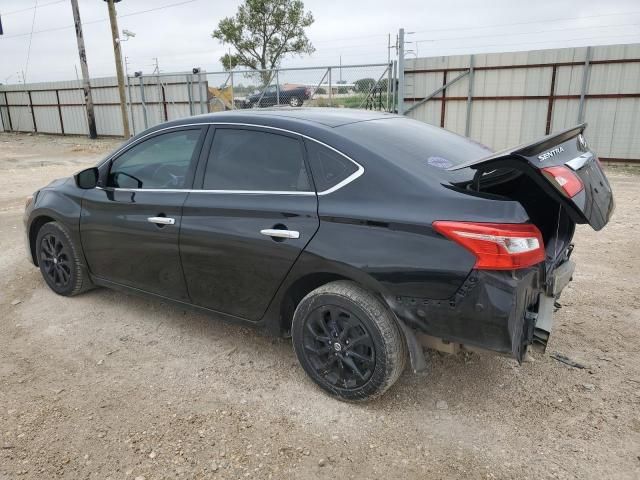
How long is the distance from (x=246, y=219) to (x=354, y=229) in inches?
29.1

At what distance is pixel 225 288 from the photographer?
3318 millimetres

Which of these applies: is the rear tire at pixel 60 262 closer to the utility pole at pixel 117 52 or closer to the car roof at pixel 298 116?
the car roof at pixel 298 116

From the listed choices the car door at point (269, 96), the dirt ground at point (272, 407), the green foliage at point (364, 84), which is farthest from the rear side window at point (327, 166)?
the car door at point (269, 96)

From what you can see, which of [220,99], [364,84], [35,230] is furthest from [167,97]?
[35,230]

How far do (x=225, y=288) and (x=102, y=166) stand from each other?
1.59m

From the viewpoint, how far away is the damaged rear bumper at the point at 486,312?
94.4 inches

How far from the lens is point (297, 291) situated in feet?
10.2

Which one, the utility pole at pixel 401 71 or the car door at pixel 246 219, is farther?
the utility pole at pixel 401 71

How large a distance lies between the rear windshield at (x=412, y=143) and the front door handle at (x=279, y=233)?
624 millimetres

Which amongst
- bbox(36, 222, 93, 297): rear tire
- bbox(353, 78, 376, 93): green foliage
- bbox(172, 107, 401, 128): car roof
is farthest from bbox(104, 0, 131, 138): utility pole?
bbox(172, 107, 401, 128): car roof

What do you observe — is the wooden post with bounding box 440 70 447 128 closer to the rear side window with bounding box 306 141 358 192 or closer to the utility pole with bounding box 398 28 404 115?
the utility pole with bounding box 398 28 404 115

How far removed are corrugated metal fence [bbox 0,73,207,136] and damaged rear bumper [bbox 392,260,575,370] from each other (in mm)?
16703

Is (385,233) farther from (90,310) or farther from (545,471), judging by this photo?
(90,310)

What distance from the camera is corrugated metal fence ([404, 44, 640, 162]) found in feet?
37.8
